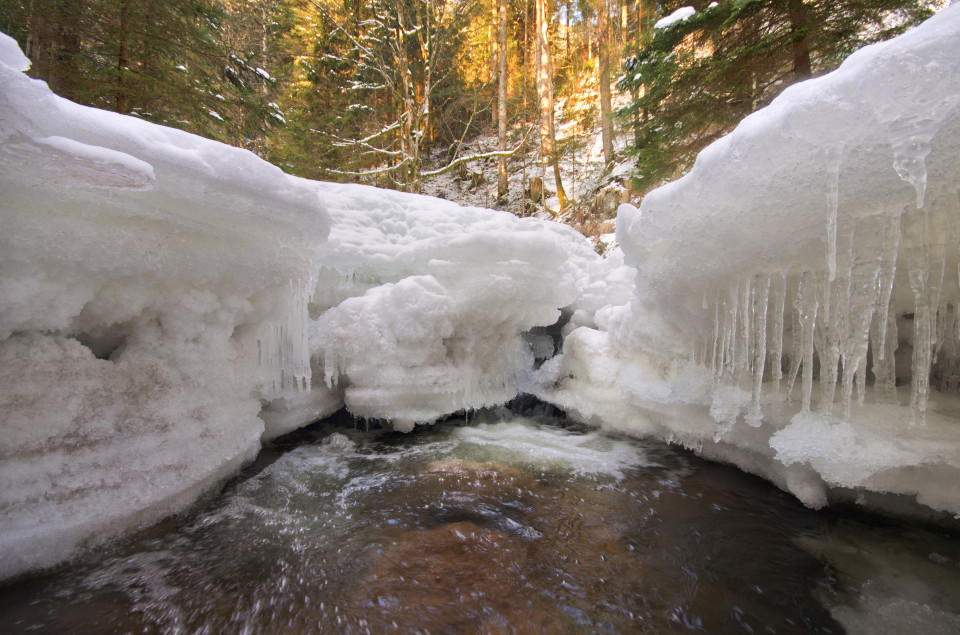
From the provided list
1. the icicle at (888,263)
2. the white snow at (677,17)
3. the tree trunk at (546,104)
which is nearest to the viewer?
the icicle at (888,263)

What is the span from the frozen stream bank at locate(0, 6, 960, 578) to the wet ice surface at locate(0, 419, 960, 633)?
24cm

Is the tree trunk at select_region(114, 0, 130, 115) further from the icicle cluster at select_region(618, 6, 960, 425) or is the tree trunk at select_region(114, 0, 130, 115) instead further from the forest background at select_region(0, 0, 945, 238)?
the icicle cluster at select_region(618, 6, 960, 425)

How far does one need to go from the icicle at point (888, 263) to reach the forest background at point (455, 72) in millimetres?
4461

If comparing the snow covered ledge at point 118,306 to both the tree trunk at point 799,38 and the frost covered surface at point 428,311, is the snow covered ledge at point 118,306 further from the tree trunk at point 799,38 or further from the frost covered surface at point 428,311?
the tree trunk at point 799,38

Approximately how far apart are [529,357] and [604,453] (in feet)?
5.66

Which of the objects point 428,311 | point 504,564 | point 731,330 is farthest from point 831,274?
point 428,311

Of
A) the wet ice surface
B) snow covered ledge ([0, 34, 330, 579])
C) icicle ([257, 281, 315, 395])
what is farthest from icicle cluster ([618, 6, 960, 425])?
icicle ([257, 281, 315, 395])

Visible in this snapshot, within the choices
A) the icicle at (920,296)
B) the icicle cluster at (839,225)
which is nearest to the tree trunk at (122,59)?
the icicle cluster at (839,225)

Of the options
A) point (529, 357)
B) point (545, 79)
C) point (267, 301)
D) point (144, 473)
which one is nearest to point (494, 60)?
point (545, 79)

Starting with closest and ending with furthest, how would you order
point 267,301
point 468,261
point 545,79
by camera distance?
1. point 267,301
2. point 468,261
3. point 545,79

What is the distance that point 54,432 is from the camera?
1644 millimetres

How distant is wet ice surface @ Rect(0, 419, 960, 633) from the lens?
1.50 meters

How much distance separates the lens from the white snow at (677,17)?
489cm

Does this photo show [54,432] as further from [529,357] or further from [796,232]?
[529,357]
